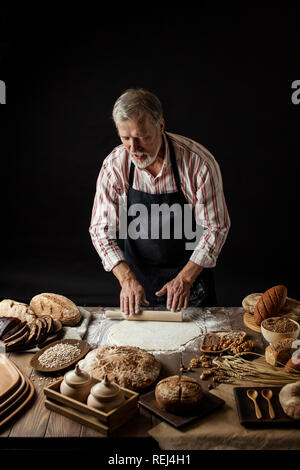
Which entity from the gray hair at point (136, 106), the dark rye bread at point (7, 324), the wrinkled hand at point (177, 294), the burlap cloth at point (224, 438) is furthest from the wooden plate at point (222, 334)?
the gray hair at point (136, 106)

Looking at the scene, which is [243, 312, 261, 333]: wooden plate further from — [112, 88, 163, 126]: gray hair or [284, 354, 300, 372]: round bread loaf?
[112, 88, 163, 126]: gray hair

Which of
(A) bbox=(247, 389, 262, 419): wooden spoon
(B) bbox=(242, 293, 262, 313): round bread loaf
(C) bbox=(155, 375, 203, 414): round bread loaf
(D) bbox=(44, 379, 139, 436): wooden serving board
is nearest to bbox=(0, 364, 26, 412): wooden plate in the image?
(D) bbox=(44, 379, 139, 436): wooden serving board

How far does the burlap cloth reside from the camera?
2.29 m

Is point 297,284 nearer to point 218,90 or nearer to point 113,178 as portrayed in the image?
point 218,90

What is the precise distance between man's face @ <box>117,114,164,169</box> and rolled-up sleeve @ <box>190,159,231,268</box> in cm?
35

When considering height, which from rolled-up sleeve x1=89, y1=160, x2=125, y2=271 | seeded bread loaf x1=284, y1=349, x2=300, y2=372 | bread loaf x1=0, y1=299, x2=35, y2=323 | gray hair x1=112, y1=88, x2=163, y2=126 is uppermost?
gray hair x1=112, y1=88, x2=163, y2=126

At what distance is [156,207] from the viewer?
3854 millimetres

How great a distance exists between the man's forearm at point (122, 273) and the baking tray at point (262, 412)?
3.88ft

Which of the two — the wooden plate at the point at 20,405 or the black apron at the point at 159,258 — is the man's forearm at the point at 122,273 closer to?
the black apron at the point at 159,258

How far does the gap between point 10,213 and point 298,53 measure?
11.0 feet

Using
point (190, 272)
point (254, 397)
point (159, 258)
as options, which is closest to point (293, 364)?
point (254, 397)

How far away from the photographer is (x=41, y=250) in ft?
20.6

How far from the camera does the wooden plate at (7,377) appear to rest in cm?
250
